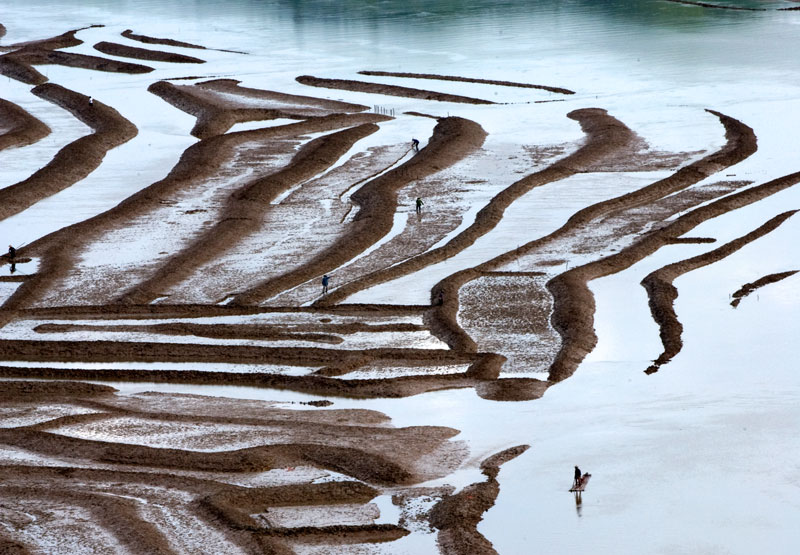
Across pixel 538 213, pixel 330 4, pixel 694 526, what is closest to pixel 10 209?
pixel 538 213

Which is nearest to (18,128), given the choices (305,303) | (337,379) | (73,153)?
(73,153)

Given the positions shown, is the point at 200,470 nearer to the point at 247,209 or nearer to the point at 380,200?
the point at 247,209

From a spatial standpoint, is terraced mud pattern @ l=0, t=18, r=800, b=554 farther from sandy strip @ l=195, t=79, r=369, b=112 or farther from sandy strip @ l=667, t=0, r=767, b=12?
sandy strip @ l=667, t=0, r=767, b=12

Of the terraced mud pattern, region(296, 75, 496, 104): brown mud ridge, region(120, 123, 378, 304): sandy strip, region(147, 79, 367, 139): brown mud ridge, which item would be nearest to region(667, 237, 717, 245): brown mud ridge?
the terraced mud pattern

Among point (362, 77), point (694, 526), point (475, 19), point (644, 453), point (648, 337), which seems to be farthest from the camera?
point (475, 19)

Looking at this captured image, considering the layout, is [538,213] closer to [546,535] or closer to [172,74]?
[546,535]

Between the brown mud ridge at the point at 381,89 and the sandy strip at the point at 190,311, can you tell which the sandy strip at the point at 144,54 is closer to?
the brown mud ridge at the point at 381,89

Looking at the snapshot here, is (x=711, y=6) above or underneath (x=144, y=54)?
above
